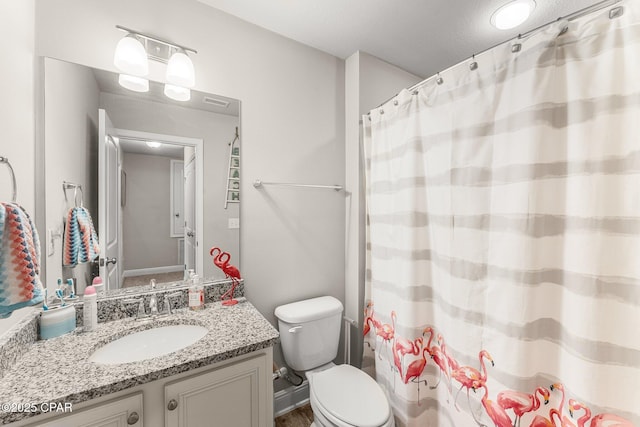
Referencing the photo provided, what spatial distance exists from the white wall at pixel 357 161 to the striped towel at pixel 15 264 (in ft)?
5.04

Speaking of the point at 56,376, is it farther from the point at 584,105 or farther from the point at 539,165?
the point at 584,105

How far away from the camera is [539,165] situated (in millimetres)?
913

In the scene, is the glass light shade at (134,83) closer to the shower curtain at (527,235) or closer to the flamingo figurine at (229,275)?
the flamingo figurine at (229,275)

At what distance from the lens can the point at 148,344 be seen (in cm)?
116

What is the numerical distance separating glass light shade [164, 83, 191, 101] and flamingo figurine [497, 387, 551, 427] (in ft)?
6.54

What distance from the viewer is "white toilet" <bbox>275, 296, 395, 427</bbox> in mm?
1168

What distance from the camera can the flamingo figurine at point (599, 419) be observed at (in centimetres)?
78

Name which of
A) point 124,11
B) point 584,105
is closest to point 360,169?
point 584,105

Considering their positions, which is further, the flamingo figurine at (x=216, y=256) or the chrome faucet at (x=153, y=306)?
the flamingo figurine at (x=216, y=256)

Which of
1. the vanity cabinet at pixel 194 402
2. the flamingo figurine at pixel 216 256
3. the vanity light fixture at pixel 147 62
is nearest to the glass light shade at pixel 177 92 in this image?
the vanity light fixture at pixel 147 62

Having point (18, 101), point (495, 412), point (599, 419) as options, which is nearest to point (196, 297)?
point (18, 101)

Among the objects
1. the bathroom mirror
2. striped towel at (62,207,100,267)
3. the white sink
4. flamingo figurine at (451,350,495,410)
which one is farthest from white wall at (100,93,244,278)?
flamingo figurine at (451,350,495,410)

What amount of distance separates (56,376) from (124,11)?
157 cm

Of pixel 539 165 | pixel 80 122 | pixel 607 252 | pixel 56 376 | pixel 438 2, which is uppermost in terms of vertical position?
pixel 438 2
